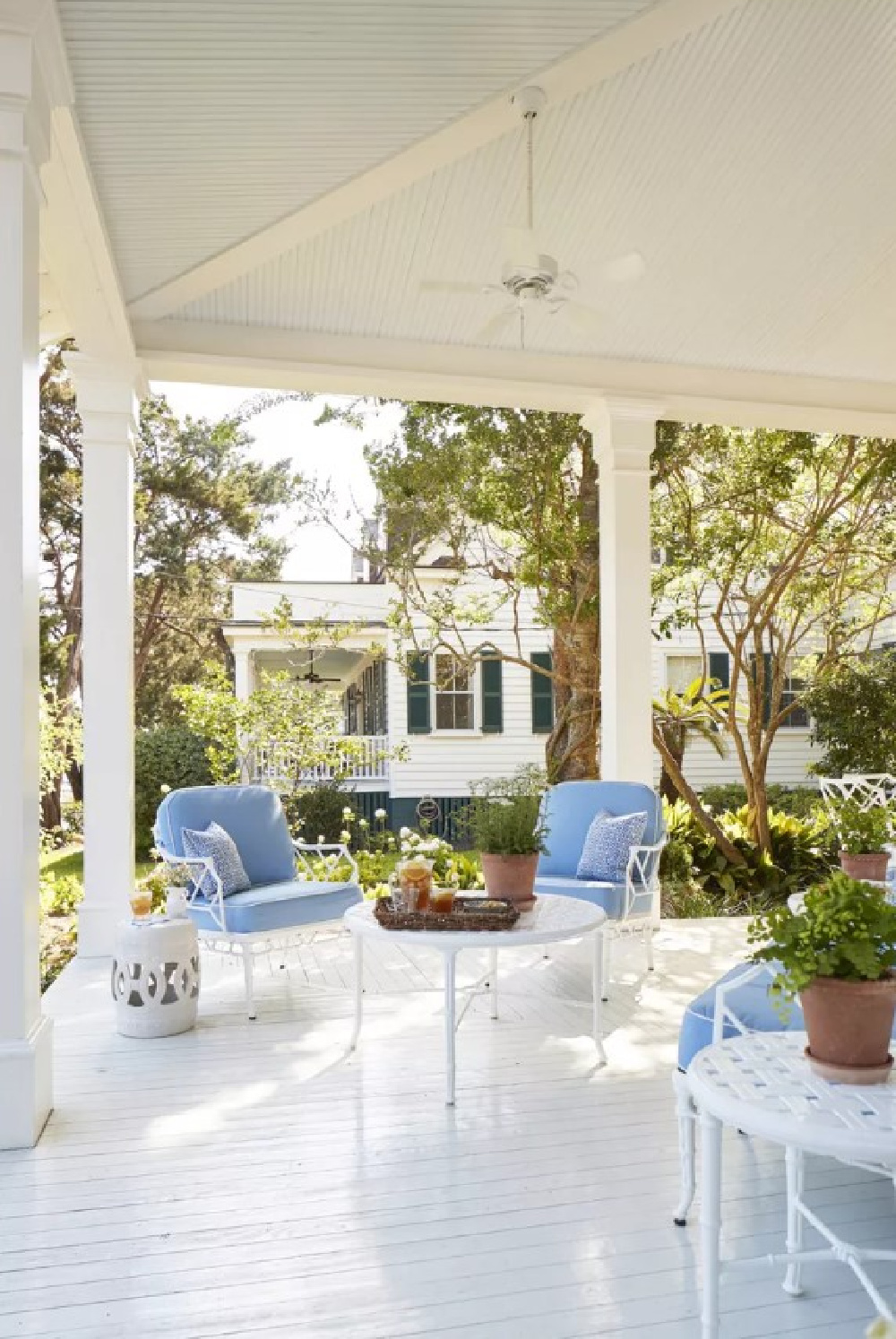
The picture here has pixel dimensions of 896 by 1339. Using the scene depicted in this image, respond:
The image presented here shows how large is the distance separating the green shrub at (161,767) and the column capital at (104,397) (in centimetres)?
738

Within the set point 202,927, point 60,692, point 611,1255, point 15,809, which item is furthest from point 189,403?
point 611,1255

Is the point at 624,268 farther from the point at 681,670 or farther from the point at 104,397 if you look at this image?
the point at 681,670

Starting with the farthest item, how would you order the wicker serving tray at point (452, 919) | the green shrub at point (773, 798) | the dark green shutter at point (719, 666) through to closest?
the dark green shutter at point (719, 666) < the green shrub at point (773, 798) < the wicker serving tray at point (452, 919)

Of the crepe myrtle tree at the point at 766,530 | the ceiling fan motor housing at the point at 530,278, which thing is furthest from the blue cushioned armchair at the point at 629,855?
the crepe myrtle tree at the point at 766,530

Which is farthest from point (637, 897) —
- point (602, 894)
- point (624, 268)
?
point (624, 268)

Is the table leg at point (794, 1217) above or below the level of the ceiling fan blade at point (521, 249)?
below

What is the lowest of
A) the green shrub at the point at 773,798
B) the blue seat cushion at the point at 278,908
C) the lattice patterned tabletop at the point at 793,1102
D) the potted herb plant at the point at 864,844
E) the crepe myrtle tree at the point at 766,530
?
the green shrub at the point at 773,798

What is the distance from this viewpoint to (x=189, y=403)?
1491 centimetres

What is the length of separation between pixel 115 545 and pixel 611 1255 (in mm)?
4717

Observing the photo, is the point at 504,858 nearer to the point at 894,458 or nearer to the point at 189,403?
the point at 894,458

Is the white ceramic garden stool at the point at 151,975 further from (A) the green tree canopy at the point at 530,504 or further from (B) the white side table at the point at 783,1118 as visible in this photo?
(A) the green tree canopy at the point at 530,504

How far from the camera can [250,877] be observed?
18.3 ft

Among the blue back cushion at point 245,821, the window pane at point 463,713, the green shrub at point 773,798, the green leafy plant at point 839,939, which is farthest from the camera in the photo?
the window pane at point 463,713

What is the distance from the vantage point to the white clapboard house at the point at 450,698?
13656 mm
